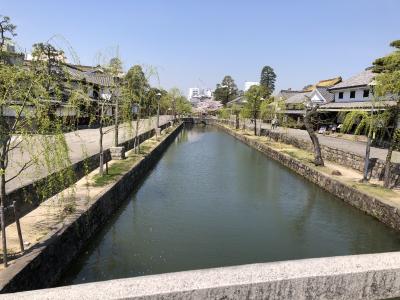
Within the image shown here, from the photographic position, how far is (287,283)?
4.56 meters

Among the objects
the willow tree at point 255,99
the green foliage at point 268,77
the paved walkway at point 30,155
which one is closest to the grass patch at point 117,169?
the paved walkway at point 30,155

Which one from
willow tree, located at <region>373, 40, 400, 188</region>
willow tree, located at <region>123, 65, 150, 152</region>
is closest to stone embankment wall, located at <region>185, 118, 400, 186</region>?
willow tree, located at <region>373, 40, 400, 188</region>

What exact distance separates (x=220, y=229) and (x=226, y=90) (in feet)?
347

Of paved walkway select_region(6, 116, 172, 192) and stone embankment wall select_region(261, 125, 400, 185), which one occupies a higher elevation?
paved walkway select_region(6, 116, 172, 192)

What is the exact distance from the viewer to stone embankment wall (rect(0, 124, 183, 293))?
6.26 metres

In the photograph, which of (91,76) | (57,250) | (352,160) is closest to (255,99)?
(91,76)

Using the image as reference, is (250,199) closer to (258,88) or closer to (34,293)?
(34,293)

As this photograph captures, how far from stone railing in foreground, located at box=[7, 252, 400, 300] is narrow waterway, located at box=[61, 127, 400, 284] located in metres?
4.74

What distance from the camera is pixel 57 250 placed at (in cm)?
805

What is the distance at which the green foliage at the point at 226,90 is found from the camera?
11600 cm

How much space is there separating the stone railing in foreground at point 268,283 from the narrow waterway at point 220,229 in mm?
4737

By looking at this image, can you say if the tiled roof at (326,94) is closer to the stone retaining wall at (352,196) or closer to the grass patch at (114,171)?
the stone retaining wall at (352,196)

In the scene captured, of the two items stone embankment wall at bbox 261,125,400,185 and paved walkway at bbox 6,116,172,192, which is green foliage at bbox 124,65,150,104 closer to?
paved walkway at bbox 6,116,172,192

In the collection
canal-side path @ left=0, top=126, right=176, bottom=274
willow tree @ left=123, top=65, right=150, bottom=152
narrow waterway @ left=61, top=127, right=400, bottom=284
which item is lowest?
narrow waterway @ left=61, top=127, right=400, bottom=284
